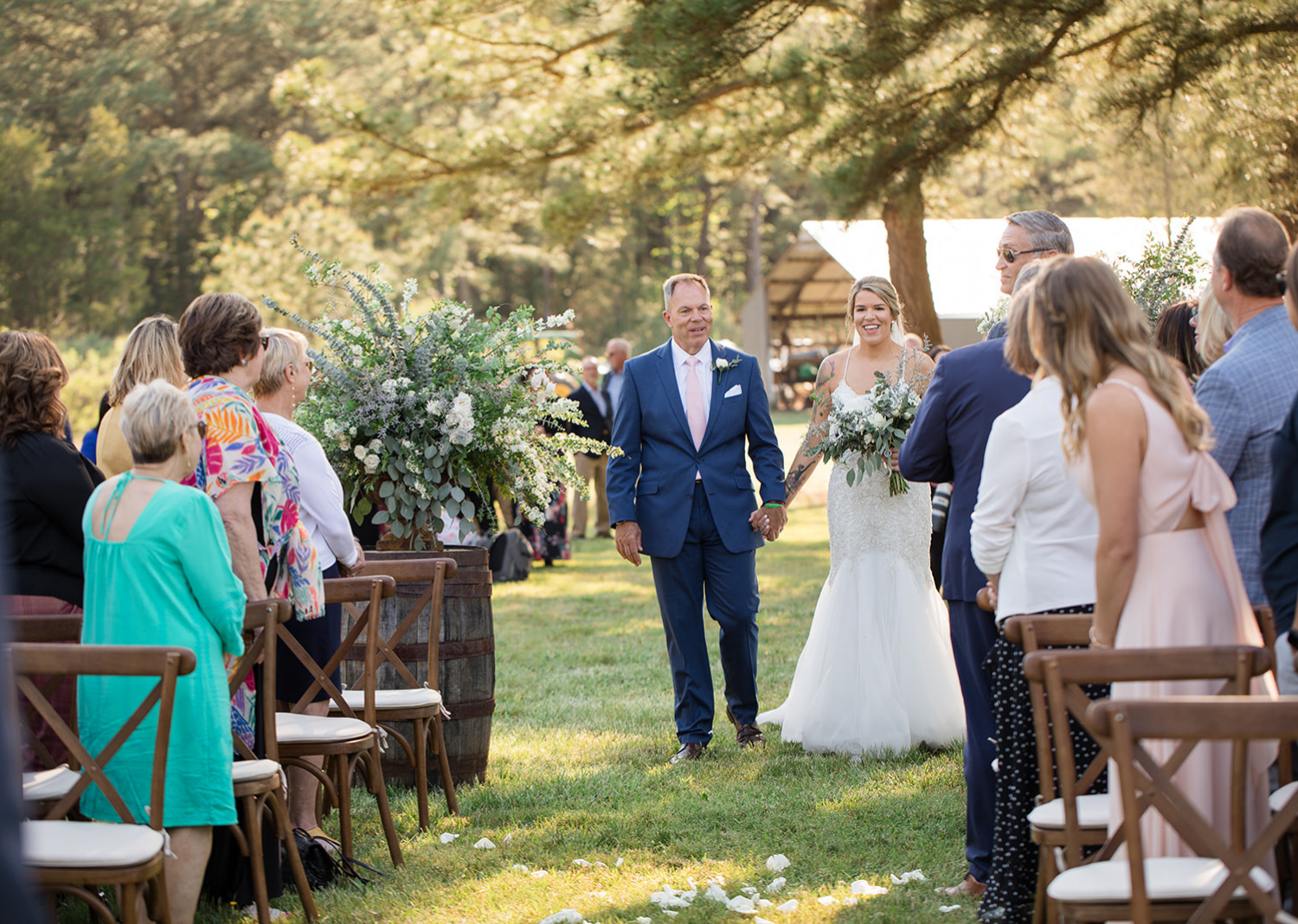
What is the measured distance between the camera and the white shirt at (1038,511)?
349 centimetres

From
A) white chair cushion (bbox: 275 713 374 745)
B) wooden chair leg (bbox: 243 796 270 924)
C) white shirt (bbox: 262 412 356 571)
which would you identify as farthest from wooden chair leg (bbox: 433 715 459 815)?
wooden chair leg (bbox: 243 796 270 924)

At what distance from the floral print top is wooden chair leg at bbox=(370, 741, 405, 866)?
60cm

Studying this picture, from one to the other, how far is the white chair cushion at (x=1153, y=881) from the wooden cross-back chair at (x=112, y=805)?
2101 mm

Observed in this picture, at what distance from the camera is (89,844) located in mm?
3123

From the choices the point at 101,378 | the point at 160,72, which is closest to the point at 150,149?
the point at 160,72

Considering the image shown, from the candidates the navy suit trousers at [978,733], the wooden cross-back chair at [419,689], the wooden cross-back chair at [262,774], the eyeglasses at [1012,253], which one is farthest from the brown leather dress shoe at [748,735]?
the eyeglasses at [1012,253]

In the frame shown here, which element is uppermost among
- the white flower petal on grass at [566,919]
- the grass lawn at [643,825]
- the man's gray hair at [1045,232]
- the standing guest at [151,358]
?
the man's gray hair at [1045,232]

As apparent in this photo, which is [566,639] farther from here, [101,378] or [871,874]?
[101,378]

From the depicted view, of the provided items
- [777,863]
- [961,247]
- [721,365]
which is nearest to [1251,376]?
[777,863]

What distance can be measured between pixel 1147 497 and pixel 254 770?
2.62m

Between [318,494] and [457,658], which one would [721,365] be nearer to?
[457,658]

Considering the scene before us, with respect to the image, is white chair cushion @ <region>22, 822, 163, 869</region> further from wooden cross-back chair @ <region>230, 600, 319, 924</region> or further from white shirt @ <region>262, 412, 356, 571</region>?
white shirt @ <region>262, 412, 356, 571</region>

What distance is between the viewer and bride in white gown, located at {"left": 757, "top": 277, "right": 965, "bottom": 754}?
20.0 feet

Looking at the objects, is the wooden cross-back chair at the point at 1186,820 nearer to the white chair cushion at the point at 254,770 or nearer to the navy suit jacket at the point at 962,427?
the navy suit jacket at the point at 962,427
